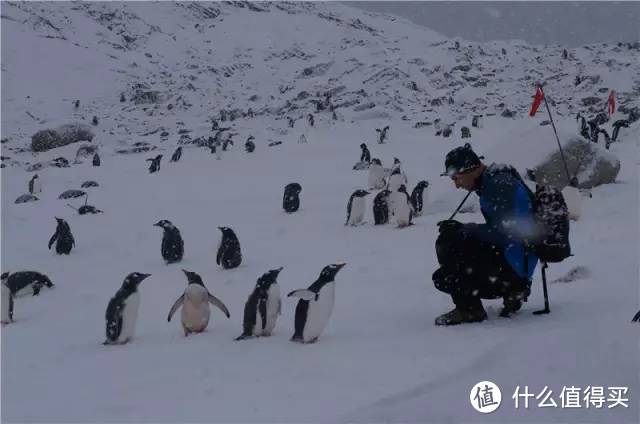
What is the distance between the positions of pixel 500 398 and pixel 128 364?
7.54 ft

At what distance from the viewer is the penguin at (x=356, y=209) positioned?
8.45 m

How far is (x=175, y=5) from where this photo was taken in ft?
183

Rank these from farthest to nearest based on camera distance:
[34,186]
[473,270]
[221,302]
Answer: [34,186] < [221,302] < [473,270]

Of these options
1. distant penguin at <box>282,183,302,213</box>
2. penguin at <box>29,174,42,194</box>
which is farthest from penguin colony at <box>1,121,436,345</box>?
penguin at <box>29,174,42,194</box>

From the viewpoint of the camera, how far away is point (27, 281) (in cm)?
652

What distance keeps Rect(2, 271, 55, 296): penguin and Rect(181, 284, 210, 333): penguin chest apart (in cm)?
273

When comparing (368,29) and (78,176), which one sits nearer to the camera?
(78,176)

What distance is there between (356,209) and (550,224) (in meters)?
5.15

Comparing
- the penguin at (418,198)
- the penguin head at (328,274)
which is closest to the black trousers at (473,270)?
the penguin head at (328,274)

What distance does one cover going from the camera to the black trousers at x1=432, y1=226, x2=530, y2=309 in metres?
3.53

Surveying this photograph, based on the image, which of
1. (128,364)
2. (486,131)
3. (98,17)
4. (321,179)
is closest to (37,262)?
(128,364)

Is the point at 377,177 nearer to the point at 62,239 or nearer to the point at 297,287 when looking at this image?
the point at 62,239

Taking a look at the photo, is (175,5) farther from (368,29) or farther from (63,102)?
(63,102)

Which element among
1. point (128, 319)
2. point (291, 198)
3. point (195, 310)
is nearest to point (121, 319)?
point (128, 319)
